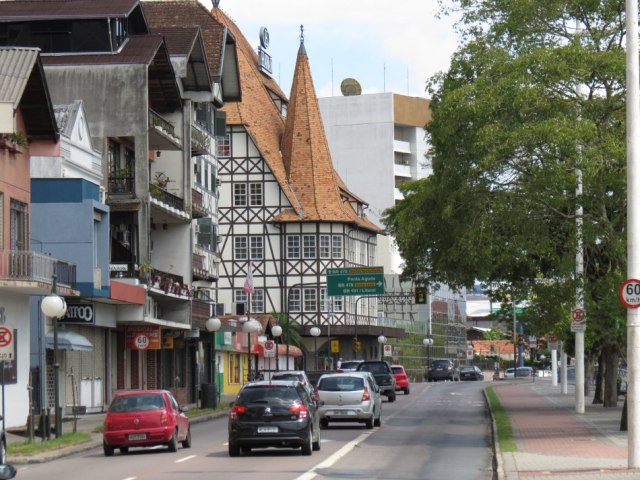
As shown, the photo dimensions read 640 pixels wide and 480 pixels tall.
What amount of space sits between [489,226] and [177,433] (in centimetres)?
891

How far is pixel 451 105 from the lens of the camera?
31203 mm

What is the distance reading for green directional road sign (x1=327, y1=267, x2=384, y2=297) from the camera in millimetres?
78688

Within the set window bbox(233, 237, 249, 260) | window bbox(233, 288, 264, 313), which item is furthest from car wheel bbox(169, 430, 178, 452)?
window bbox(233, 237, 249, 260)

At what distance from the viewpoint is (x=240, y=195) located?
89.5m

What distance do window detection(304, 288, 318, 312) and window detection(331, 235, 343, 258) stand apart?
3306 millimetres

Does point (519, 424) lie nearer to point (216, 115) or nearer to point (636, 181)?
point (636, 181)

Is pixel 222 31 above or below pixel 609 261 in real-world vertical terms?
above

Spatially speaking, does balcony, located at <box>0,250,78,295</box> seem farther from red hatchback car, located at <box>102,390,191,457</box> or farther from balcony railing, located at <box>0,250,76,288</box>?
red hatchback car, located at <box>102,390,191,457</box>

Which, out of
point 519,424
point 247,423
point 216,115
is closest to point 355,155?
point 216,115

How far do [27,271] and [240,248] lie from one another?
54306 mm

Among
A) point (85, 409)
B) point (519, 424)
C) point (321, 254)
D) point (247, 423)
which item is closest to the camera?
point (247, 423)

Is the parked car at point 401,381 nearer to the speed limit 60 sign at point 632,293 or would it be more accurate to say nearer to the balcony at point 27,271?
the balcony at point 27,271

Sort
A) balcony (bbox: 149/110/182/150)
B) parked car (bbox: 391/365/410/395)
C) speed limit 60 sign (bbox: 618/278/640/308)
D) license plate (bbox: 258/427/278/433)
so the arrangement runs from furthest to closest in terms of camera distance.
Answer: parked car (bbox: 391/365/410/395)
balcony (bbox: 149/110/182/150)
license plate (bbox: 258/427/278/433)
speed limit 60 sign (bbox: 618/278/640/308)

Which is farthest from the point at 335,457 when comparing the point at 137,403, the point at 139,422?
the point at 137,403
